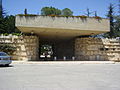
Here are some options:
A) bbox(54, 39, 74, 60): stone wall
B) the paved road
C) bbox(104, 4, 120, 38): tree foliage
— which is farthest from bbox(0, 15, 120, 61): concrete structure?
bbox(104, 4, 120, 38): tree foliage

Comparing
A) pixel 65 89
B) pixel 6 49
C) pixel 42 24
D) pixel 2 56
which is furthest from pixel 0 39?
pixel 65 89

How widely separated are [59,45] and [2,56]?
2349cm

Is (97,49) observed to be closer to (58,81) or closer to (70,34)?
(70,34)

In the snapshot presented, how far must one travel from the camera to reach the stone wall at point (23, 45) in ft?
85.6

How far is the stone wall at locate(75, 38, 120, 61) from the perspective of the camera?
2827 cm

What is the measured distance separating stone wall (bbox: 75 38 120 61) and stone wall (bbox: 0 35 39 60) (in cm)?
756

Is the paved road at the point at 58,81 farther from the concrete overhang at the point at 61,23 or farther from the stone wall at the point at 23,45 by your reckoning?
the stone wall at the point at 23,45

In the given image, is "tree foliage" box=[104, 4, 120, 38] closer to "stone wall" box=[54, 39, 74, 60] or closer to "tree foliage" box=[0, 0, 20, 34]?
"stone wall" box=[54, 39, 74, 60]

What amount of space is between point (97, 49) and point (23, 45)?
457 inches

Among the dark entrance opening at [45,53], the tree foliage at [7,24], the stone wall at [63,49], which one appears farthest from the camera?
the tree foliage at [7,24]

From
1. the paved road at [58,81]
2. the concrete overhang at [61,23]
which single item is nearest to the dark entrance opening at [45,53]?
the concrete overhang at [61,23]

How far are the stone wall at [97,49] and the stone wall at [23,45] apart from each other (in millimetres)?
7561

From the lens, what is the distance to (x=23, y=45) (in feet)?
85.9

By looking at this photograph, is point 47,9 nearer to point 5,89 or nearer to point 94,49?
point 94,49
